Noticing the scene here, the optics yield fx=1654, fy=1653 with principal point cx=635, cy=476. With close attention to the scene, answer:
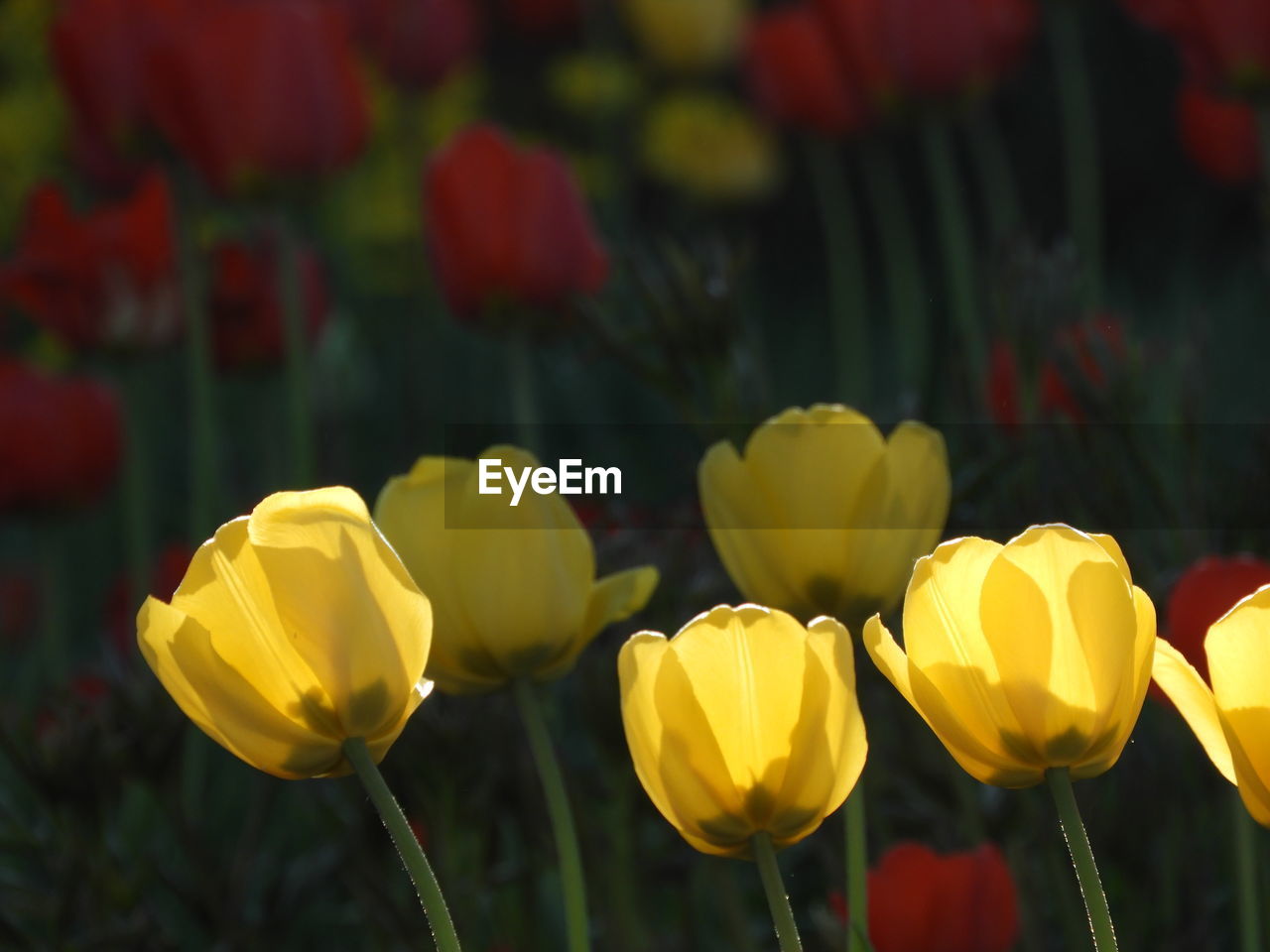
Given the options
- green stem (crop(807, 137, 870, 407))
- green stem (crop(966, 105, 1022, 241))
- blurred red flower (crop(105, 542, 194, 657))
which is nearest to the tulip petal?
green stem (crop(966, 105, 1022, 241))

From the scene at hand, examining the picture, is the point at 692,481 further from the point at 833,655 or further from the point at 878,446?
the point at 833,655

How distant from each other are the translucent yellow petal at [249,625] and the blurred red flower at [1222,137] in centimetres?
143

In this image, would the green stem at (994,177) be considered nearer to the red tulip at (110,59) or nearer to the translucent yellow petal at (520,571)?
the translucent yellow petal at (520,571)

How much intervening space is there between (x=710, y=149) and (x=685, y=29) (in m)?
0.27

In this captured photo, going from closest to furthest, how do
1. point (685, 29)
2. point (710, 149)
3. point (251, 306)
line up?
point (251, 306) < point (710, 149) < point (685, 29)

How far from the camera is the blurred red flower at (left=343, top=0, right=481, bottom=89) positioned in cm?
204

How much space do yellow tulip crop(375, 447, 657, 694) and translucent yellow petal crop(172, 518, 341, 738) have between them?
0.23ft

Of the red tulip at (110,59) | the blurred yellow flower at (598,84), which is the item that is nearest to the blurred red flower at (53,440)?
the red tulip at (110,59)

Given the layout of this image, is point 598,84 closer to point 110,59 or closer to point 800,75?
point 800,75

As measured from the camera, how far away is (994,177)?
2.58m

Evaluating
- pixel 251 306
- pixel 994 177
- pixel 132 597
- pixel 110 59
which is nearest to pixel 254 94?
pixel 110 59

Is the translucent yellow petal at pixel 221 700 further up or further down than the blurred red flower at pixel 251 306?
further down

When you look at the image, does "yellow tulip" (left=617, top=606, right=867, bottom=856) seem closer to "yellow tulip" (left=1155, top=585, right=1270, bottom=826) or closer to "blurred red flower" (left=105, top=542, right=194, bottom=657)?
"yellow tulip" (left=1155, top=585, right=1270, bottom=826)

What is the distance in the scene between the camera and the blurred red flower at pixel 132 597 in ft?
3.88
